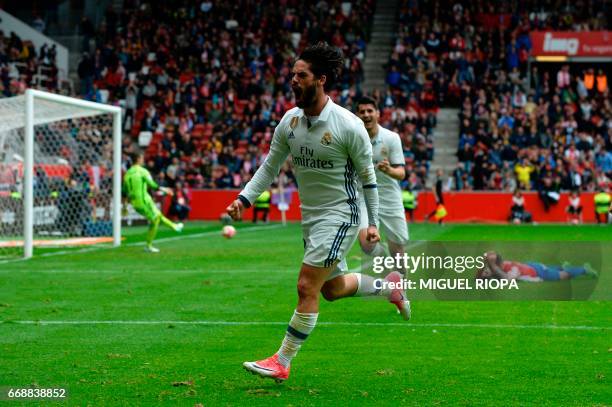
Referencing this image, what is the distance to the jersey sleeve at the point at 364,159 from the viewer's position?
7766 millimetres

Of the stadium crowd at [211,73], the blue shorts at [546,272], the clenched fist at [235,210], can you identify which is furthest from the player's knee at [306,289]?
the stadium crowd at [211,73]

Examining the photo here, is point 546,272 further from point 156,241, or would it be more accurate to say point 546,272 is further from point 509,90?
point 509,90

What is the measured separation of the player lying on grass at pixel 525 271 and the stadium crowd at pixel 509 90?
23.3 m

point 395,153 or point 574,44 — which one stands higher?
point 574,44

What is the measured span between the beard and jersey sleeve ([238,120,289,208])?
1.32 feet

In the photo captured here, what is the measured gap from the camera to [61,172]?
2675 cm

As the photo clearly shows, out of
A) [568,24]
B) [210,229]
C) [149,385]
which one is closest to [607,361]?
[149,385]

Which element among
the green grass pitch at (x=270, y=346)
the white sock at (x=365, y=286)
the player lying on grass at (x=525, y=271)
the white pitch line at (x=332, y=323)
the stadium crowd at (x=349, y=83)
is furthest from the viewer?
the stadium crowd at (x=349, y=83)

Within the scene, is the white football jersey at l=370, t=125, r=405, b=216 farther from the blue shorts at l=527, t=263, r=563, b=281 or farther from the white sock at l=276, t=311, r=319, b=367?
the white sock at l=276, t=311, r=319, b=367

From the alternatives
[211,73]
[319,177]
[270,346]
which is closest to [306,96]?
[319,177]

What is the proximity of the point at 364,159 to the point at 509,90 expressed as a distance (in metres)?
36.1

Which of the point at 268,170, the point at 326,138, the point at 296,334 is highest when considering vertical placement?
the point at 326,138

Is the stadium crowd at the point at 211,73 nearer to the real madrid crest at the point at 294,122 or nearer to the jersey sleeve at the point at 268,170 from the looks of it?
the jersey sleeve at the point at 268,170

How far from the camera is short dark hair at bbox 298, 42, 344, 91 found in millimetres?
7656
